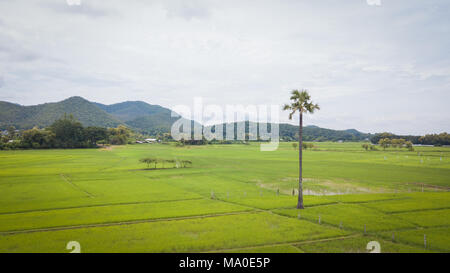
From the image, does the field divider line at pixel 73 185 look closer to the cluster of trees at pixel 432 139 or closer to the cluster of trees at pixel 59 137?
the cluster of trees at pixel 59 137

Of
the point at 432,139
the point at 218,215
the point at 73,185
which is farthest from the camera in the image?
the point at 432,139

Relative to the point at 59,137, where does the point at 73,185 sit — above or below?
below

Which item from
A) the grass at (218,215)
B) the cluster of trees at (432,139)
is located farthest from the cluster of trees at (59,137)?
the cluster of trees at (432,139)

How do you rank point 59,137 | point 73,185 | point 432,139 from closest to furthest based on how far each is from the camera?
point 73,185 → point 59,137 → point 432,139

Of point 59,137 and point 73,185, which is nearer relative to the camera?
point 73,185

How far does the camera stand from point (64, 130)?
139m

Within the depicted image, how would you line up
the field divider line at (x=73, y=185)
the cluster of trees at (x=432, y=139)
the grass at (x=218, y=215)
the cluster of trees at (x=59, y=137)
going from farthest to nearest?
the cluster of trees at (x=432, y=139), the cluster of trees at (x=59, y=137), the field divider line at (x=73, y=185), the grass at (x=218, y=215)

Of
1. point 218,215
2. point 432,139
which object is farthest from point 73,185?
point 432,139

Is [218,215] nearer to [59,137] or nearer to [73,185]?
[73,185]

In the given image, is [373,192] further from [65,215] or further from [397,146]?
[397,146]
